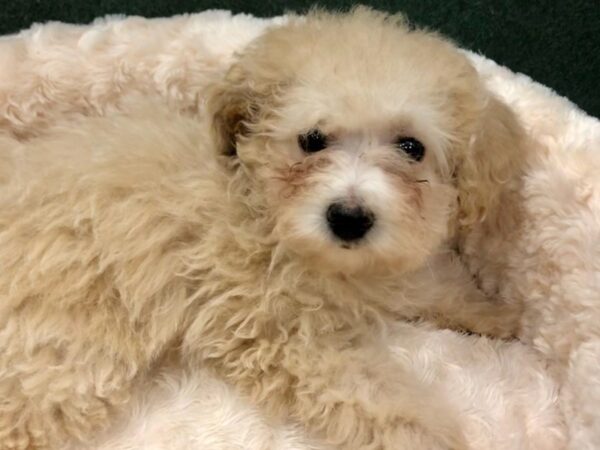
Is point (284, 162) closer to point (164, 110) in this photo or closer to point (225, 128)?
point (225, 128)

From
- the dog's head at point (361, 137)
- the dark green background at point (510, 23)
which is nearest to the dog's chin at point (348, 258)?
the dog's head at point (361, 137)

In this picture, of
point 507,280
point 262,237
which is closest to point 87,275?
point 262,237

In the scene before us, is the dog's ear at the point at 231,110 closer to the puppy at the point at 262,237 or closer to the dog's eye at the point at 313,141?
the puppy at the point at 262,237

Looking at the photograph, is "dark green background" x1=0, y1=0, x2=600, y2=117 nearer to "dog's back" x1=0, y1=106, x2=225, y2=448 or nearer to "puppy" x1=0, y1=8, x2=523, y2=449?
"puppy" x1=0, y1=8, x2=523, y2=449

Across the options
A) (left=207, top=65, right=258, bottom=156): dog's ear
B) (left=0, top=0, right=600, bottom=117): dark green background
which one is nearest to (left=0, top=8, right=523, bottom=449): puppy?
(left=207, top=65, right=258, bottom=156): dog's ear

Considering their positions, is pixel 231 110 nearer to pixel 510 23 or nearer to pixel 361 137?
pixel 361 137

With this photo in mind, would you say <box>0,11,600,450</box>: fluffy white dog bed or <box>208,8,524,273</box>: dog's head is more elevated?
<box>208,8,524,273</box>: dog's head
